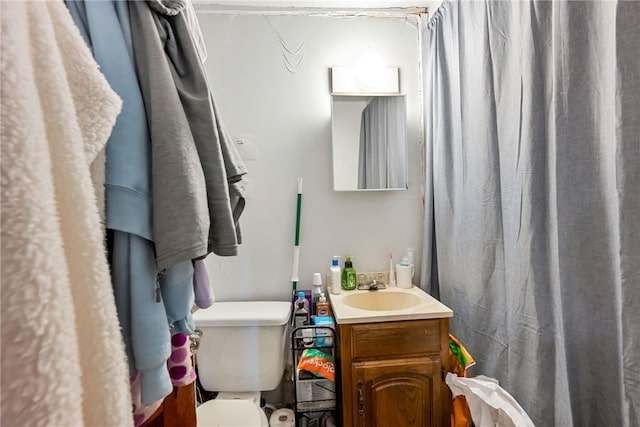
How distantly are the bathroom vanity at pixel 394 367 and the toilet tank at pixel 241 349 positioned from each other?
32 centimetres

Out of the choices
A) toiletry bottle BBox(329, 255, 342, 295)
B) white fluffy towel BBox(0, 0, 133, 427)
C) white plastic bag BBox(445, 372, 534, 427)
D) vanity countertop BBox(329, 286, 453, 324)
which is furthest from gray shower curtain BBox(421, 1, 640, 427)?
white fluffy towel BBox(0, 0, 133, 427)

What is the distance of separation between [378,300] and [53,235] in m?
1.40

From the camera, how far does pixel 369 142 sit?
1.60 meters

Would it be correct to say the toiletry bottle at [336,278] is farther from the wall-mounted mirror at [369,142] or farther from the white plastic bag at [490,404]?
the white plastic bag at [490,404]

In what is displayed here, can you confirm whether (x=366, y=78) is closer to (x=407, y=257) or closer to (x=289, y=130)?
(x=289, y=130)

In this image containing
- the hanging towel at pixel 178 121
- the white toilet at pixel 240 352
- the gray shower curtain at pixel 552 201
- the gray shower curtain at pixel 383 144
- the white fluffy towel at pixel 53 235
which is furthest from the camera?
the gray shower curtain at pixel 383 144

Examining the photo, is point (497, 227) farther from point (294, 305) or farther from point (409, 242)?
point (294, 305)

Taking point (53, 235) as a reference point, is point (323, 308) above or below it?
below

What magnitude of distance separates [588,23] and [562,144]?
0.30 m

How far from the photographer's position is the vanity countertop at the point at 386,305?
46.6 inches

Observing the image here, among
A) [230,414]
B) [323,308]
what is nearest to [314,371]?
[323,308]

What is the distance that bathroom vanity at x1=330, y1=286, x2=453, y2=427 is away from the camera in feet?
3.87

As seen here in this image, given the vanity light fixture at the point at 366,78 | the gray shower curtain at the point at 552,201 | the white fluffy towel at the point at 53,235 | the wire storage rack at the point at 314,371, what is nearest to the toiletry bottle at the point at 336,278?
the wire storage rack at the point at 314,371

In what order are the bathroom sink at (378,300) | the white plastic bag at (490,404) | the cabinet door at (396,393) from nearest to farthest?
the white plastic bag at (490,404) → the cabinet door at (396,393) → the bathroom sink at (378,300)
